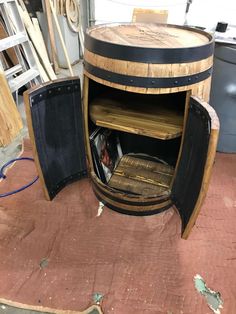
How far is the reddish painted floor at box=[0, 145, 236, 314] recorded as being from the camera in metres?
0.99

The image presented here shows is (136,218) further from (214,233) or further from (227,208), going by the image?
(227,208)

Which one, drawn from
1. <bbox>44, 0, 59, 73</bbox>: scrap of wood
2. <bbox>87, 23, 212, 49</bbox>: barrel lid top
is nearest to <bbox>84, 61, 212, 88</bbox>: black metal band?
<bbox>87, 23, 212, 49</bbox>: barrel lid top

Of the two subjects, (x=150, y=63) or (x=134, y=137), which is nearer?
Result: (x=150, y=63)

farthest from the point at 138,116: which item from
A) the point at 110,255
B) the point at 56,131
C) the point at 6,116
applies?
the point at 6,116

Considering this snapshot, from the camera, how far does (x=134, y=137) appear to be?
1556 mm

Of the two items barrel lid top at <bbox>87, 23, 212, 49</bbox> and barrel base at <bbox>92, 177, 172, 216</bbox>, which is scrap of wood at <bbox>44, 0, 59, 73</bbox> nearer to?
barrel lid top at <bbox>87, 23, 212, 49</bbox>

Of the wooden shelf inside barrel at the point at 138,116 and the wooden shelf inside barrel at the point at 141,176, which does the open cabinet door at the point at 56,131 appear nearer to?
the wooden shelf inside barrel at the point at 138,116

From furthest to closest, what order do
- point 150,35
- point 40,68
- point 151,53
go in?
point 40,68 < point 150,35 < point 151,53

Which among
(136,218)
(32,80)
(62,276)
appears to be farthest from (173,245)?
(32,80)

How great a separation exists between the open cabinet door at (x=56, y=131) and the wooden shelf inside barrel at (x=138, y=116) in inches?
4.9

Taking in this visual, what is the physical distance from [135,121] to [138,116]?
0.19 ft

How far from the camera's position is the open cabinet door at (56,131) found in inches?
41.2

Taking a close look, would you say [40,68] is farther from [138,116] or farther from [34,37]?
[138,116]

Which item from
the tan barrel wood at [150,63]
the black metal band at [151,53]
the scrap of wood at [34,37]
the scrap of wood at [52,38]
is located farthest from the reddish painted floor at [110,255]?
the scrap of wood at [52,38]
